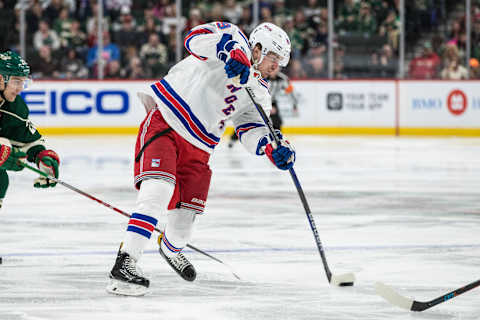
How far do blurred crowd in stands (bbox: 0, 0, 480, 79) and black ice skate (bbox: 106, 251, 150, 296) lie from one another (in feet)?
35.7

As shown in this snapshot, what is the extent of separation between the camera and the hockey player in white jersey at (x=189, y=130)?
389 cm

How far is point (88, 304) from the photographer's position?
3.72 m

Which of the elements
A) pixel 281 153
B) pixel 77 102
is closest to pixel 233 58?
pixel 281 153

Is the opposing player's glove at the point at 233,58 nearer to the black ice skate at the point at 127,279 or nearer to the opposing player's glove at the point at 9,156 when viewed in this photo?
the black ice skate at the point at 127,279

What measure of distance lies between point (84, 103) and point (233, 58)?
10.9 m

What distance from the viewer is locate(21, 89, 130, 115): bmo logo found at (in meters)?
14.4

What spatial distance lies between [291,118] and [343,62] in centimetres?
115

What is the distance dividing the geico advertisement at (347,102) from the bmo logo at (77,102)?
8.49ft

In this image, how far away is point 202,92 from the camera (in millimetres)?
4109

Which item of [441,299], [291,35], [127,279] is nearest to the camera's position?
[441,299]

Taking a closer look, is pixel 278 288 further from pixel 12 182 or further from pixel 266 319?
pixel 12 182

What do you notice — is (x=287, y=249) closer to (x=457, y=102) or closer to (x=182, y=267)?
(x=182, y=267)

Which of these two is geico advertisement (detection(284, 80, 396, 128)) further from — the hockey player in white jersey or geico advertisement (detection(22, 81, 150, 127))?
the hockey player in white jersey

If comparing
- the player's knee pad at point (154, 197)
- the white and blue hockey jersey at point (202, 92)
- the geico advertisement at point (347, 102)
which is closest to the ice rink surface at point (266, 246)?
the player's knee pad at point (154, 197)
